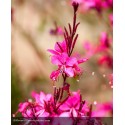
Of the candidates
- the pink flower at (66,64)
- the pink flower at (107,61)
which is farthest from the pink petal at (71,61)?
the pink flower at (107,61)

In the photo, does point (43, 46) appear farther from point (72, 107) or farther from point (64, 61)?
point (72, 107)

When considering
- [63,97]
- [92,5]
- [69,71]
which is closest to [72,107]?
[63,97]

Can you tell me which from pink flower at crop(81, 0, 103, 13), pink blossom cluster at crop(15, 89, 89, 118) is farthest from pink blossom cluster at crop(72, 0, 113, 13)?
pink blossom cluster at crop(15, 89, 89, 118)

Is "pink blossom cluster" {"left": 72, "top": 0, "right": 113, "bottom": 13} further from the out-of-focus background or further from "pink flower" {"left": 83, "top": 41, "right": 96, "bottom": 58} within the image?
"pink flower" {"left": 83, "top": 41, "right": 96, "bottom": 58}

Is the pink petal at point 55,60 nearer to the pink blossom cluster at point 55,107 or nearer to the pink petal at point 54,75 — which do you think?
the pink petal at point 54,75
